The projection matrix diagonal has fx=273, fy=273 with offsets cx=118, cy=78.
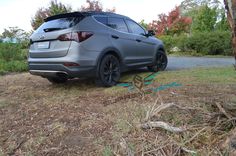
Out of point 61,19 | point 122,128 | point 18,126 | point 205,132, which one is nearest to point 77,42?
point 61,19

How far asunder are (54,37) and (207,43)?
38.5ft

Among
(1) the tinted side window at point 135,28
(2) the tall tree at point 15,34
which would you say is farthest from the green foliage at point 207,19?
(1) the tinted side window at point 135,28

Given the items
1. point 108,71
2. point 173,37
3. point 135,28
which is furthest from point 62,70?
point 173,37

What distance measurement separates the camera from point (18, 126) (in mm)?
3670

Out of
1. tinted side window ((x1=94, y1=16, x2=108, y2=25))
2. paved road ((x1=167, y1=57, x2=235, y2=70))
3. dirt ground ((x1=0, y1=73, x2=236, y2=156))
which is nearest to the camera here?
dirt ground ((x1=0, y1=73, x2=236, y2=156))

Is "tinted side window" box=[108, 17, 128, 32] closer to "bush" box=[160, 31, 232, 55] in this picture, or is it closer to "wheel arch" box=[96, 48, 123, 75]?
"wheel arch" box=[96, 48, 123, 75]

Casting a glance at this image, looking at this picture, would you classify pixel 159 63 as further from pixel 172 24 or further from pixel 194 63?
pixel 172 24

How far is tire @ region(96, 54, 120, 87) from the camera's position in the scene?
222 inches

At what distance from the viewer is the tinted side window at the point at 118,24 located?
622 centimetres

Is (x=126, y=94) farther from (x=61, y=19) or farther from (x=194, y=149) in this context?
(x=194, y=149)

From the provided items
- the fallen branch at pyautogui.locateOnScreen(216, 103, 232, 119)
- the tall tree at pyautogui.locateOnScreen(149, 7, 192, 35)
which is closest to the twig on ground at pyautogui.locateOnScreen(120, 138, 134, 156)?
the fallen branch at pyautogui.locateOnScreen(216, 103, 232, 119)

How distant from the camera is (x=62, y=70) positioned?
17.2 ft

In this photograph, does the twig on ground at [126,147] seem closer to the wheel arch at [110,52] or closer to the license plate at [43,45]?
the wheel arch at [110,52]

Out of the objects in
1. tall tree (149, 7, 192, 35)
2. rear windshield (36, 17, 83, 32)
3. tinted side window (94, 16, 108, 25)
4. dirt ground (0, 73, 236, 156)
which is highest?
tall tree (149, 7, 192, 35)
